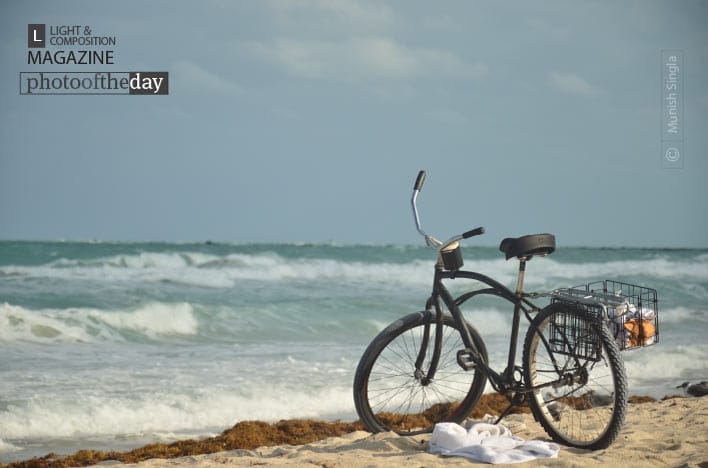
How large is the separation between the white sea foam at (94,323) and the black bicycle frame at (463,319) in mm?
7426

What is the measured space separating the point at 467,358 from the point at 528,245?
0.76 meters

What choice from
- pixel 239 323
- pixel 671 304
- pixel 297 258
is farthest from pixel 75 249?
pixel 671 304

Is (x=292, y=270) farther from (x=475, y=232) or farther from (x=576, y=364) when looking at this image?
(x=576, y=364)

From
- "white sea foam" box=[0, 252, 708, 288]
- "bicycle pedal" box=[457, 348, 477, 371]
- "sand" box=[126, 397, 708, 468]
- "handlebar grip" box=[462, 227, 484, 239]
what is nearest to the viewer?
"sand" box=[126, 397, 708, 468]

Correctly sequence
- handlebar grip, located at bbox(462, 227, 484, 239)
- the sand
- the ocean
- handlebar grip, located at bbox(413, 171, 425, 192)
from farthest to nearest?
the ocean
handlebar grip, located at bbox(413, 171, 425, 192)
handlebar grip, located at bbox(462, 227, 484, 239)
the sand

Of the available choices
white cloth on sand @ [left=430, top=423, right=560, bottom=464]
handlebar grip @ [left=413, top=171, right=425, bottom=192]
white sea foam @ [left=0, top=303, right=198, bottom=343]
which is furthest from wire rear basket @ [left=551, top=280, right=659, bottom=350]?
white sea foam @ [left=0, top=303, right=198, bottom=343]

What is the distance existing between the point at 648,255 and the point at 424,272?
508 inches

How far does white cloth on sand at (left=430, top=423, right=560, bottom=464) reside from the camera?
151 inches

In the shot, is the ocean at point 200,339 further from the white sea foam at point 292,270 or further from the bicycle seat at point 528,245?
the bicycle seat at point 528,245

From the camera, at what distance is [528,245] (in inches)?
159

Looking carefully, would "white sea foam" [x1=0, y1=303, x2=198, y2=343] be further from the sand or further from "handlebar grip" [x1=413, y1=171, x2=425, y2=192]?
"handlebar grip" [x1=413, y1=171, x2=425, y2=192]

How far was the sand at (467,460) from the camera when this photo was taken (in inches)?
149

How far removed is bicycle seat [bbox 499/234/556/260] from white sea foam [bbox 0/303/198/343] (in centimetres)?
790

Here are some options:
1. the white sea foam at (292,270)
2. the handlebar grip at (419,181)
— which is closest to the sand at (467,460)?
the handlebar grip at (419,181)
